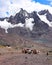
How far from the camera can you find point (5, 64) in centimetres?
5253

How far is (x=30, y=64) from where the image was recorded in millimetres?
51562

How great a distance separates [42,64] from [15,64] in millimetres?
5567

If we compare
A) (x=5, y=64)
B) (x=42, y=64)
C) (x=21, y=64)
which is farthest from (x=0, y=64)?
(x=42, y=64)

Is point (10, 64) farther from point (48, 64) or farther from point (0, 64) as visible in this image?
point (48, 64)

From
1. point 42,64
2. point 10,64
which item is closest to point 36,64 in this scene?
point 42,64

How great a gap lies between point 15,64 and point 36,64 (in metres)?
4.34

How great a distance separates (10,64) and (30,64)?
4.11 m

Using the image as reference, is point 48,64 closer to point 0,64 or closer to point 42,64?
point 42,64

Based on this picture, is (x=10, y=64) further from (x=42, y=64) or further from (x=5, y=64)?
(x=42, y=64)

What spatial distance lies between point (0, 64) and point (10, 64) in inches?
91.1

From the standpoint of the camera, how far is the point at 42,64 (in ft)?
168

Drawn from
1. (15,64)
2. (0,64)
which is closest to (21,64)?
(15,64)

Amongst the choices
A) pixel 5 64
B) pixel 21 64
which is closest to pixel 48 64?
pixel 21 64

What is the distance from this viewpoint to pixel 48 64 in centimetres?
5109
